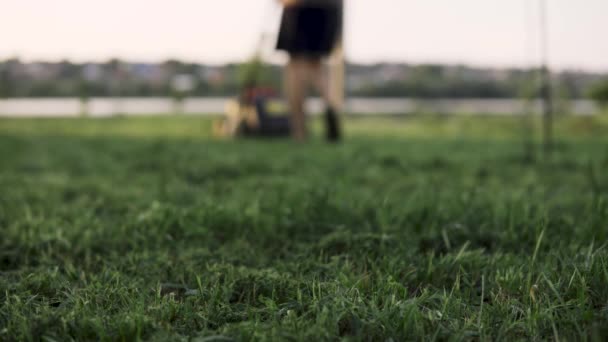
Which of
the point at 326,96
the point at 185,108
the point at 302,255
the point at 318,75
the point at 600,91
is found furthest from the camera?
the point at 185,108

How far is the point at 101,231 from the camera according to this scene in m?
2.14

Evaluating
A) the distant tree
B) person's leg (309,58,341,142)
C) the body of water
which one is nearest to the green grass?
person's leg (309,58,341,142)

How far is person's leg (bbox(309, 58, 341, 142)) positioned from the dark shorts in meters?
0.12

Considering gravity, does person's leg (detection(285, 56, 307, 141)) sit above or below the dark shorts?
below

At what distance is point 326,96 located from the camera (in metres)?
5.67

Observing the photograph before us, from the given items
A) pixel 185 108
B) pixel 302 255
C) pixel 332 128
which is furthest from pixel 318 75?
pixel 185 108

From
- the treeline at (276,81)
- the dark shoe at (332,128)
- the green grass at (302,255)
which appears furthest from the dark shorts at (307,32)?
the treeline at (276,81)

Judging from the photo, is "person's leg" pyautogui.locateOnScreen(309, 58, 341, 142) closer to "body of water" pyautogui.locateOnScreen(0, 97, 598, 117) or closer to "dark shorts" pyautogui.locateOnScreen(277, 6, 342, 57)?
"dark shorts" pyautogui.locateOnScreen(277, 6, 342, 57)

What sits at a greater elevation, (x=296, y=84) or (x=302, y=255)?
(x=296, y=84)

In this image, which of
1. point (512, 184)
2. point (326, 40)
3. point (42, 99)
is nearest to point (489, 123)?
point (326, 40)

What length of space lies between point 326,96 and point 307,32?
25.7 inches

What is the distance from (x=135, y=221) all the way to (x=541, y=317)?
150 cm

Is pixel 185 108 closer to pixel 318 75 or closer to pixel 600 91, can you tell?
pixel 600 91

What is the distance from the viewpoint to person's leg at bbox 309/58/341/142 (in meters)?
5.67
